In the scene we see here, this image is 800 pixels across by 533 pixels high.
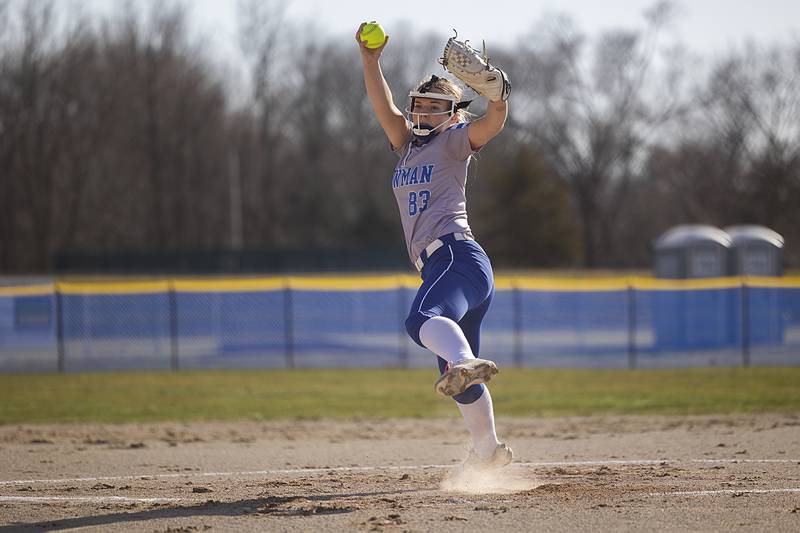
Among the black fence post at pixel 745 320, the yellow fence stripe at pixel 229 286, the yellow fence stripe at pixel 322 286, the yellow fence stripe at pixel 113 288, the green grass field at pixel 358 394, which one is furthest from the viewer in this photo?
the yellow fence stripe at pixel 229 286

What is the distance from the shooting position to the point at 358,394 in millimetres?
15430

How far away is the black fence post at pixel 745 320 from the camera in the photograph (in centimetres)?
1906

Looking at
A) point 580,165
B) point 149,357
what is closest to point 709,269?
point 149,357

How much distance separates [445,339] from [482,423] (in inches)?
28.4

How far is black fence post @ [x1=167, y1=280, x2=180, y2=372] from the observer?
20547 millimetres

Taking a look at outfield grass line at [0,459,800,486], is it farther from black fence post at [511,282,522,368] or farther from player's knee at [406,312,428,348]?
black fence post at [511,282,522,368]

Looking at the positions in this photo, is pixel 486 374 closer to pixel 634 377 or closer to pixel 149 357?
pixel 634 377

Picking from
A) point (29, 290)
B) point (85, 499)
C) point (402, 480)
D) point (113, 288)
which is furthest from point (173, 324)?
point (85, 499)

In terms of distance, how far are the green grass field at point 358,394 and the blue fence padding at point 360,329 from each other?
94 cm

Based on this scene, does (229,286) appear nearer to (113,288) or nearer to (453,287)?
(113,288)

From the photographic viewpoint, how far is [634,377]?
18016 millimetres

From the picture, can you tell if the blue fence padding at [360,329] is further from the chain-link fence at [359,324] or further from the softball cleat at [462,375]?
the softball cleat at [462,375]

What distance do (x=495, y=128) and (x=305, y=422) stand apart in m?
7.01

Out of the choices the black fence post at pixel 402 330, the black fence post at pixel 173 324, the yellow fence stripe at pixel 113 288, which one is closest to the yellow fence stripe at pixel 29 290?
the yellow fence stripe at pixel 113 288
